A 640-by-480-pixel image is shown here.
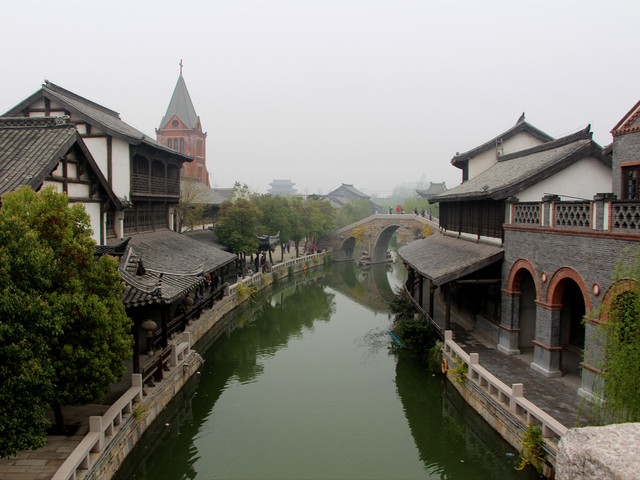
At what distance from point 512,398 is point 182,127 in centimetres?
4653

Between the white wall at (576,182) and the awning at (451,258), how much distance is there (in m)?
1.97

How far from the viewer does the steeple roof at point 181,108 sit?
165ft

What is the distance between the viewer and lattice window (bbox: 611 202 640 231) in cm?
883

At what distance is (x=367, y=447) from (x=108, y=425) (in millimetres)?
5488

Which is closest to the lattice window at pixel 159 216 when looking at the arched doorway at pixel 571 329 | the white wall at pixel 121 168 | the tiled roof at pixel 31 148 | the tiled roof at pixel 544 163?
the white wall at pixel 121 168

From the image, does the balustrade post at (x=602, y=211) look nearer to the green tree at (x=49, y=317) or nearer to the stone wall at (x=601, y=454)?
the stone wall at (x=601, y=454)

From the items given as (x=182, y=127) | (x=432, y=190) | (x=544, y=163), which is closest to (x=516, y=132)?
(x=544, y=163)

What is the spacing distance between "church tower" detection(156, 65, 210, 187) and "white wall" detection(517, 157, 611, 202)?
1596 inches

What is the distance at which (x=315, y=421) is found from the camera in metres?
12.1

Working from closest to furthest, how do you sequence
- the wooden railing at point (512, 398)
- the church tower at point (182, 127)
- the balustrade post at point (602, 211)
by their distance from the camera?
the wooden railing at point (512, 398) → the balustrade post at point (602, 211) → the church tower at point (182, 127)

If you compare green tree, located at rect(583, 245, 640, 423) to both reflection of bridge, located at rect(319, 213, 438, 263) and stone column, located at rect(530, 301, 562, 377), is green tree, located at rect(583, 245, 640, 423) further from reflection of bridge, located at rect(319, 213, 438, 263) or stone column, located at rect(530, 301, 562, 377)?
reflection of bridge, located at rect(319, 213, 438, 263)

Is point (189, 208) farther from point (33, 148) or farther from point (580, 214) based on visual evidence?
point (580, 214)

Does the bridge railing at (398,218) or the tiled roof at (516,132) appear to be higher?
the tiled roof at (516,132)

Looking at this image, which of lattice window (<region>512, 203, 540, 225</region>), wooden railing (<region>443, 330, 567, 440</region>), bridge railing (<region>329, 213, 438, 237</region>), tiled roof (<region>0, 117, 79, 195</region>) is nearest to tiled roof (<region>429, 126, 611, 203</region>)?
lattice window (<region>512, 203, 540, 225</region>)
